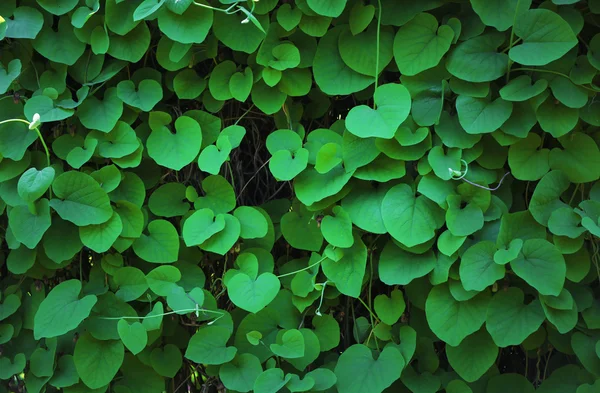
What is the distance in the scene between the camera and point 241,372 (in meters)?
1.60

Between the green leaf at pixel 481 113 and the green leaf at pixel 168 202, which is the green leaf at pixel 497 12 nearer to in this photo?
the green leaf at pixel 481 113

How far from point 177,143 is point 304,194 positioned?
1.10ft

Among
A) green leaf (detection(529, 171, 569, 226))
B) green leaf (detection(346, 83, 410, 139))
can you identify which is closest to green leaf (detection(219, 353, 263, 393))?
green leaf (detection(346, 83, 410, 139))

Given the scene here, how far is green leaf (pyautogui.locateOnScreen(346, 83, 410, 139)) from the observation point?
1.42m

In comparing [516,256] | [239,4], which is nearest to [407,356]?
[516,256]

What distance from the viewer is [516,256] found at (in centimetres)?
138

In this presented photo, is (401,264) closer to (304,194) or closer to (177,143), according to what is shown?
(304,194)

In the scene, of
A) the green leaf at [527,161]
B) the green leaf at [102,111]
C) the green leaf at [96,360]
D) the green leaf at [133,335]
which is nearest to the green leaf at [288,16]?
the green leaf at [102,111]

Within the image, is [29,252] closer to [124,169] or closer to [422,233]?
[124,169]

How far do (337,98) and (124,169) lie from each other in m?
0.58

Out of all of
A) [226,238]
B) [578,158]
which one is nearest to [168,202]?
[226,238]

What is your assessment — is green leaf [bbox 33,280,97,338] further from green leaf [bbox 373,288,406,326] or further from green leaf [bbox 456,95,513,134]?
green leaf [bbox 456,95,513,134]

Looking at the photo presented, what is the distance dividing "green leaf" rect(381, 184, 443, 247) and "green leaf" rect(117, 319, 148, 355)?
0.61m

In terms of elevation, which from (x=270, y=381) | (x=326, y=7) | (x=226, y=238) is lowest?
(x=270, y=381)
